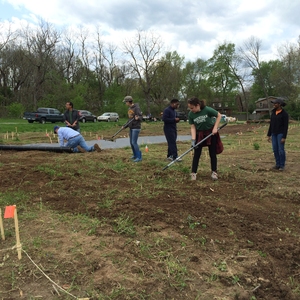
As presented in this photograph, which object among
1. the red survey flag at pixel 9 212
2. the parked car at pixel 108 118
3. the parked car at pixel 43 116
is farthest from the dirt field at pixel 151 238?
the parked car at pixel 108 118

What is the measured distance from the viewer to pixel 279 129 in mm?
6863

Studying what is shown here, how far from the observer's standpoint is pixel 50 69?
47.8m

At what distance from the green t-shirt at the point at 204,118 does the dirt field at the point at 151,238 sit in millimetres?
1044

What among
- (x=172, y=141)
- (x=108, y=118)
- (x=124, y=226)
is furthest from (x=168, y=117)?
(x=108, y=118)

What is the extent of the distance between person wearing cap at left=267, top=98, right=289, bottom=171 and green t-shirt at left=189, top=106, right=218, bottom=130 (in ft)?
6.27

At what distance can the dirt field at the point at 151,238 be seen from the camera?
2.38m

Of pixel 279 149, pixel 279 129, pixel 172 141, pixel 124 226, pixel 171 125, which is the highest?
pixel 171 125

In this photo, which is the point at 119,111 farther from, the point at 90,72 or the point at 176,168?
the point at 176,168

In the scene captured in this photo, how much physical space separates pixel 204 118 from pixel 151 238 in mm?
3219

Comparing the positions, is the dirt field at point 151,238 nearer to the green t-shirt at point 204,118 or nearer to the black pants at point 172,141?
the green t-shirt at point 204,118

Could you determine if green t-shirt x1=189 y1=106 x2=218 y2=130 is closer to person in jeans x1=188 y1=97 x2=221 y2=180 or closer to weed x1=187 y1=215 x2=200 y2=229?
person in jeans x1=188 y1=97 x2=221 y2=180

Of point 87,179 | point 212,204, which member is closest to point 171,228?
point 212,204

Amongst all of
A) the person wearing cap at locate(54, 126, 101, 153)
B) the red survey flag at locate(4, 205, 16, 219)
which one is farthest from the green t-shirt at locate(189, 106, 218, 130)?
the person wearing cap at locate(54, 126, 101, 153)

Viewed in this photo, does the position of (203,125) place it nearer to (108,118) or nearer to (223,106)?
(108,118)
